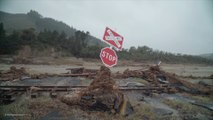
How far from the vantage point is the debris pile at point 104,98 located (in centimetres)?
490

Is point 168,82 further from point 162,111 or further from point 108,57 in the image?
point 108,57

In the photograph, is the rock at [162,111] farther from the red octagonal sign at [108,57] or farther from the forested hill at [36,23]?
the forested hill at [36,23]

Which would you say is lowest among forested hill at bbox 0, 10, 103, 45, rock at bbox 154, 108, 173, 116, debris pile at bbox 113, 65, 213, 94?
rock at bbox 154, 108, 173, 116

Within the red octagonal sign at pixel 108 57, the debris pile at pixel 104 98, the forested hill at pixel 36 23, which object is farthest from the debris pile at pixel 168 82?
the forested hill at pixel 36 23

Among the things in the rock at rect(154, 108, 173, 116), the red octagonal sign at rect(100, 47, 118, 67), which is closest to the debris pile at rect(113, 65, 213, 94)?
the rock at rect(154, 108, 173, 116)

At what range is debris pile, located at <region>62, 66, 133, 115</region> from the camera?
490cm

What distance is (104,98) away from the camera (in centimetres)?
493

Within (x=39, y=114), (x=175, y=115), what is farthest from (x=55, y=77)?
(x=175, y=115)

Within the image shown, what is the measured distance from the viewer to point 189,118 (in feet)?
16.8

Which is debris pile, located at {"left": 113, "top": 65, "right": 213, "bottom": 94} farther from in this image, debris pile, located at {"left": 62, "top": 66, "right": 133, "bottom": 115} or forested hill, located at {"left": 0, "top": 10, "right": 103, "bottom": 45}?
forested hill, located at {"left": 0, "top": 10, "right": 103, "bottom": 45}

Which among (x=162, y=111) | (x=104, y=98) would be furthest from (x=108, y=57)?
(x=162, y=111)

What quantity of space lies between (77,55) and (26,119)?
40.2 metres

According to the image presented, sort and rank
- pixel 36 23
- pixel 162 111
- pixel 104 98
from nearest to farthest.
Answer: pixel 104 98, pixel 162 111, pixel 36 23

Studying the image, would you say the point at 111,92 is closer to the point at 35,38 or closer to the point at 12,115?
the point at 12,115
